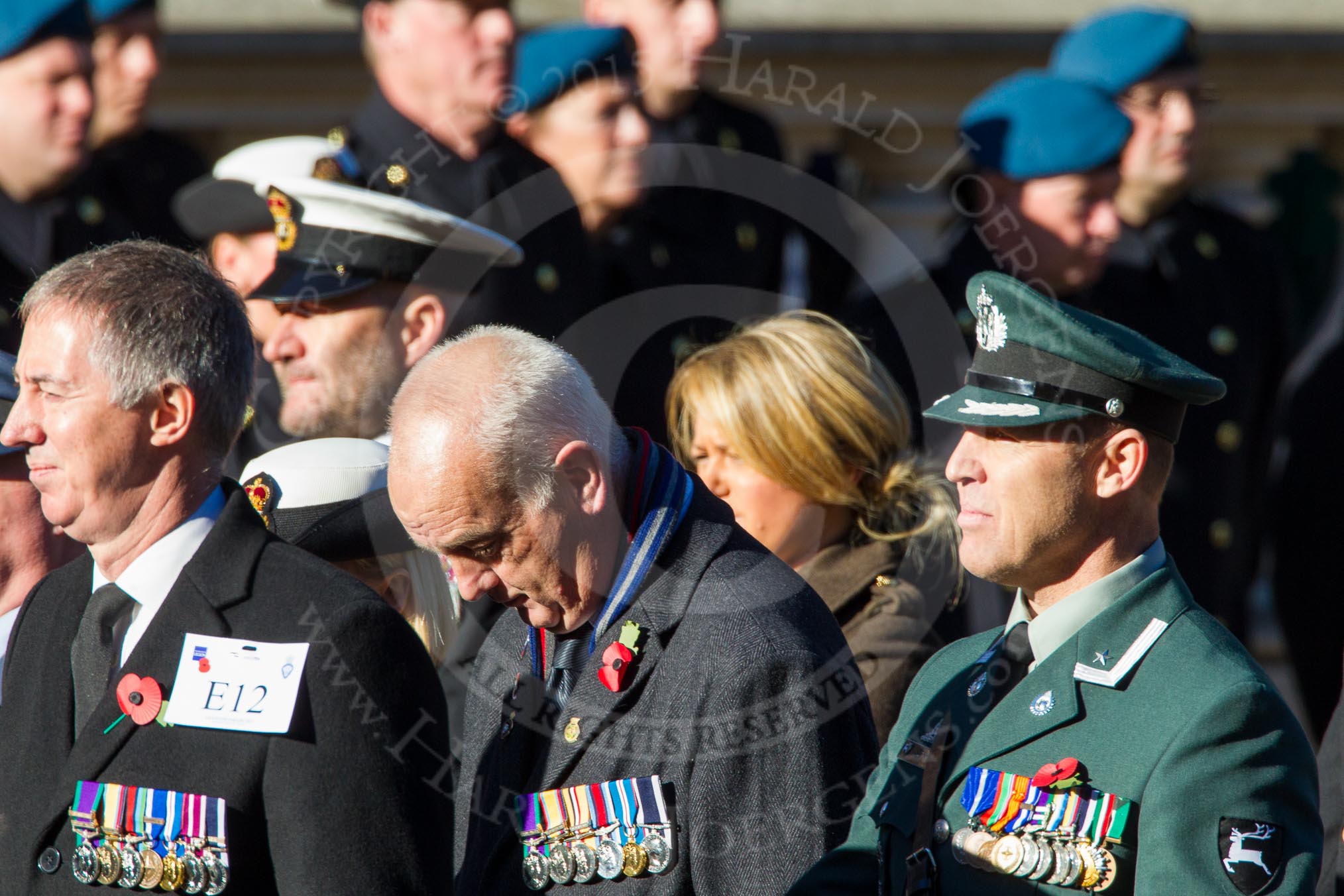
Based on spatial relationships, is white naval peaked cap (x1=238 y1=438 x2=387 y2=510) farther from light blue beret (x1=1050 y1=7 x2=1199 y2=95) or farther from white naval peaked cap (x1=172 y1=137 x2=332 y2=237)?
light blue beret (x1=1050 y1=7 x2=1199 y2=95)

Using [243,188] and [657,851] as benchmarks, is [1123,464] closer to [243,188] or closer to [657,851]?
[657,851]

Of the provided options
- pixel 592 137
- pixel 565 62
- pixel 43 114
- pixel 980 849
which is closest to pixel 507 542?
pixel 980 849

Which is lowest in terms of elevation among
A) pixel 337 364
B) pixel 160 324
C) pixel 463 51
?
pixel 337 364

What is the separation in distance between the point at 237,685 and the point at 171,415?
443 millimetres

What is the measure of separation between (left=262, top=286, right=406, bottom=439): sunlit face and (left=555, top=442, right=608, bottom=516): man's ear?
118 centimetres

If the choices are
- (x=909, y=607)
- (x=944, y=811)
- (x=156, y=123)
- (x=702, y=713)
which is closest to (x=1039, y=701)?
(x=944, y=811)

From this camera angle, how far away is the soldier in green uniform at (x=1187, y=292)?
5219mm

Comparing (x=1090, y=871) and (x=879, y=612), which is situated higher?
(x=1090, y=871)

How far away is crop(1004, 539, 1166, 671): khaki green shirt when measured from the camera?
2752 millimetres

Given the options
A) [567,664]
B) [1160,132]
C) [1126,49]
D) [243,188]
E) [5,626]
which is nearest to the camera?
[567,664]

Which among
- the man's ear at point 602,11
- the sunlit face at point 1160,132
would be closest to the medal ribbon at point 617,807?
the sunlit face at point 1160,132

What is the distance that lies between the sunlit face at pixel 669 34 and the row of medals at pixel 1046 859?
3.25 m

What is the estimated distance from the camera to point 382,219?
13.7 ft

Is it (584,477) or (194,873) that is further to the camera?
(584,477)
